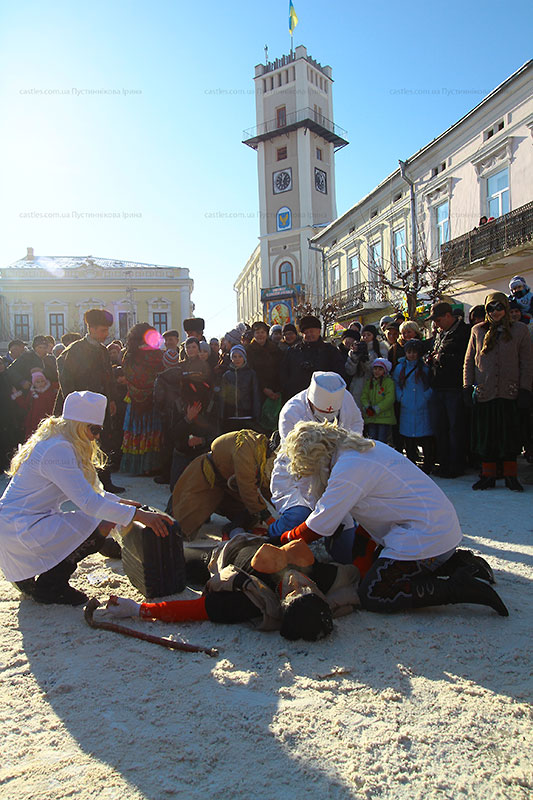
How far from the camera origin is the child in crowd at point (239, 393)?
6.66 metres

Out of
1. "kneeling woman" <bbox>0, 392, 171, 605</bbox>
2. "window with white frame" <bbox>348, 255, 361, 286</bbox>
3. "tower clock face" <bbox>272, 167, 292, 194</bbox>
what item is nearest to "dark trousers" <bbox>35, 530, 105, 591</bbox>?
"kneeling woman" <bbox>0, 392, 171, 605</bbox>

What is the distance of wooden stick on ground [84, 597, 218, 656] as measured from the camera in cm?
271

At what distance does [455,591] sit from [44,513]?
7.68ft

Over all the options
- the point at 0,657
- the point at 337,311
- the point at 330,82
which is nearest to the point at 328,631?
the point at 0,657

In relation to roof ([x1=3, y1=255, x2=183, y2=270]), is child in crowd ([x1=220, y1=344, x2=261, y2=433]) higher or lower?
lower

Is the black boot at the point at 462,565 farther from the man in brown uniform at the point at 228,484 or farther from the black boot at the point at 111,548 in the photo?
the black boot at the point at 111,548

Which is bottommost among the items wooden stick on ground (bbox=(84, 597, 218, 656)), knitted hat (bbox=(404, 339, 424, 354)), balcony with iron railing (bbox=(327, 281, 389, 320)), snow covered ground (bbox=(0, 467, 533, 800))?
snow covered ground (bbox=(0, 467, 533, 800))

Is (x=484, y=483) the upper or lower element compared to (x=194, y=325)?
lower

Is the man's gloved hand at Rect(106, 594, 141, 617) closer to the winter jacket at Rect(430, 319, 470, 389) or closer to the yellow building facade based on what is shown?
the winter jacket at Rect(430, 319, 470, 389)

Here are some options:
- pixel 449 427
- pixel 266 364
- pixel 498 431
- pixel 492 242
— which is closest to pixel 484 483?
pixel 498 431

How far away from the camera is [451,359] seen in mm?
6609

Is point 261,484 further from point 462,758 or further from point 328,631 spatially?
point 462,758

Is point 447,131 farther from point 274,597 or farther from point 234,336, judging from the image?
point 274,597

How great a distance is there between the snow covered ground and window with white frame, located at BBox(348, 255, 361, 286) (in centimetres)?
2513
